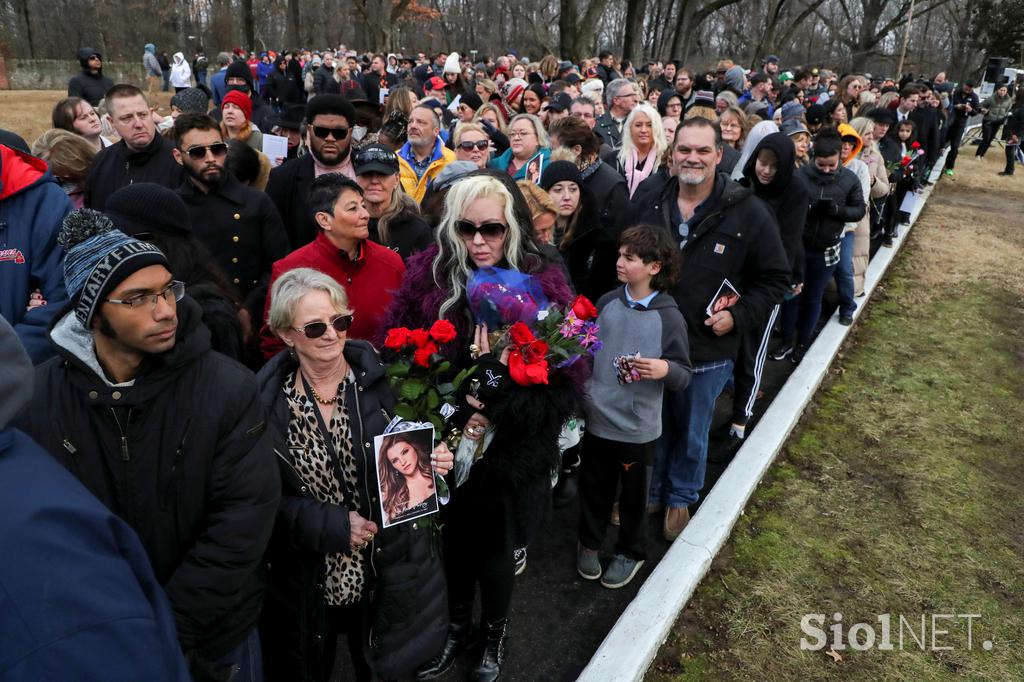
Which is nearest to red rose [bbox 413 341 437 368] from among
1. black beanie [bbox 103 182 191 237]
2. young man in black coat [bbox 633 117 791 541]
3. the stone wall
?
black beanie [bbox 103 182 191 237]

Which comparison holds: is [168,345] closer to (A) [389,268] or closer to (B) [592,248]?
(A) [389,268]

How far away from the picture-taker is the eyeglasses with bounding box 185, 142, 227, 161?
147 inches

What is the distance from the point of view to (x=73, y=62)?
34.1 metres

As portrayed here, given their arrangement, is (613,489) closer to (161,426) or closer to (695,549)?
(695,549)

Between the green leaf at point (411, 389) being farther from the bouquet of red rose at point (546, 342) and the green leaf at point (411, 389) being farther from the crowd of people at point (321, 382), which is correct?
the bouquet of red rose at point (546, 342)

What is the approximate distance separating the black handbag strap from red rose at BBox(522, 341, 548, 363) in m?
0.78

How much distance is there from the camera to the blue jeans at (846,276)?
662cm

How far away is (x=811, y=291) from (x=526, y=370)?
4933mm

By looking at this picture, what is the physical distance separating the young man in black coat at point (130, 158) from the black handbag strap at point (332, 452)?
9.08ft

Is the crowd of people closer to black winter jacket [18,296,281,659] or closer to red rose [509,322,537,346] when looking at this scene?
black winter jacket [18,296,281,659]

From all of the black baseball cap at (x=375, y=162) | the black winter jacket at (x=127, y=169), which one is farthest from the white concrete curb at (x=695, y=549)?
the black winter jacket at (x=127, y=169)

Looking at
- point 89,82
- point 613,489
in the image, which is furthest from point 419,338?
point 89,82

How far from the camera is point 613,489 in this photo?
3.52 metres

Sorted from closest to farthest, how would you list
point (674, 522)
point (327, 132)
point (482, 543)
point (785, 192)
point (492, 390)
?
1. point (492, 390)
2. point (482, 543)
3. point (674, 522)
4. point (327, 132)
5. point (785, 192)
